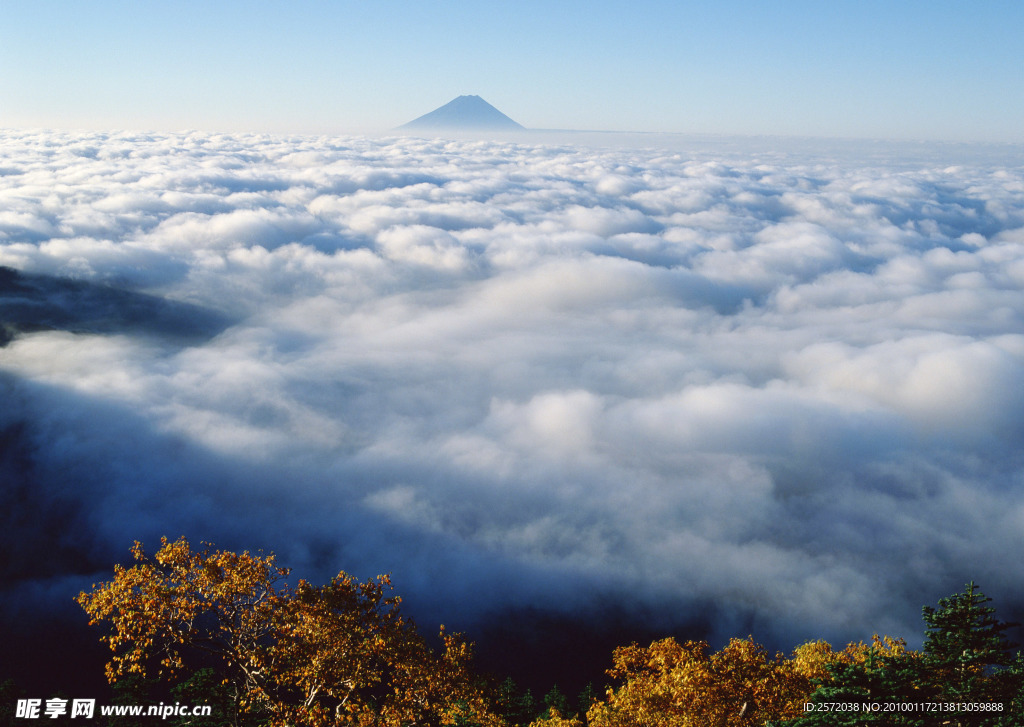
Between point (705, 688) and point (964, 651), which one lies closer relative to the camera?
point (705, 688)

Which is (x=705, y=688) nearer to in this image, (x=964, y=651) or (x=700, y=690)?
(x=700, y=690)

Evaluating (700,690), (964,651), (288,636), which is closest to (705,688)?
(700,690)

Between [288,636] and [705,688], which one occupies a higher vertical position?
[288,636]

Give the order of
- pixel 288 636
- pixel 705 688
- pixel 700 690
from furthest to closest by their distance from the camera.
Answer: pixel 705 688 → pixel 700 690 → pixel 288 636

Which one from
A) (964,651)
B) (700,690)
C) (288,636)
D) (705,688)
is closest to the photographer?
(288,636)

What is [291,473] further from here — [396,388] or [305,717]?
[305,717]

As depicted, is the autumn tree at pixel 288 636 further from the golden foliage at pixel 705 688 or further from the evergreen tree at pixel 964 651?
the evergreen tree at pixel 964 651

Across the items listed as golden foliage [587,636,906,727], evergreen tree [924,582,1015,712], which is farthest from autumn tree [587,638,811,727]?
evergreen tree [924,582,1015,712]

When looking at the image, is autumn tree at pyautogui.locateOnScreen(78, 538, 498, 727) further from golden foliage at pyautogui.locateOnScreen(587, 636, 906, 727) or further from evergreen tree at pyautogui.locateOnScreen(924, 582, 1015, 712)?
evergreen tree at pyautogui.locateOnScreen(924, 582, 1015, 712)

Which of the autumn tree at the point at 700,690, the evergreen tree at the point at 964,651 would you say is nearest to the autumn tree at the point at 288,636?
the autumn tree at the point at 700,690
